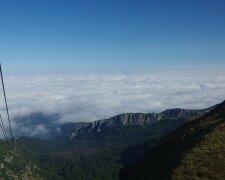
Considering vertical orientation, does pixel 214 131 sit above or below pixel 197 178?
above

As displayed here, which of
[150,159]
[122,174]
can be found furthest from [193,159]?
[122,174]

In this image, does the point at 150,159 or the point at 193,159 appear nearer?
the point at 193,159

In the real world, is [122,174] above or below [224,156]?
below

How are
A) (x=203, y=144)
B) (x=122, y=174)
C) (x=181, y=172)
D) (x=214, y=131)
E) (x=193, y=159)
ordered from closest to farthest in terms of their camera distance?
(x=181, y=172) < (x=193, y=159) < (x=203, y=144) < (x=214, y=131) < (x=122, y=174)

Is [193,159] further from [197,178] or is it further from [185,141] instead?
[185,141]

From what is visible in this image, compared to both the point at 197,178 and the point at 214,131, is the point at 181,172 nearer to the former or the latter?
the point at 197,178

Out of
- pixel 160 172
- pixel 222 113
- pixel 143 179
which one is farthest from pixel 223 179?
pixel 222 113

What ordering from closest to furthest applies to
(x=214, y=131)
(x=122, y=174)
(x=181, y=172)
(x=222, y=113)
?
(x=181, y=172), (x=214, y=131), (x=122, y=174), (x=222, y=113)

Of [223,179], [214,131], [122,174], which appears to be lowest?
[122,174]

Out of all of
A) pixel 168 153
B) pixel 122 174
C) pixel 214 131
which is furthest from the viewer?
pixel 122 174
